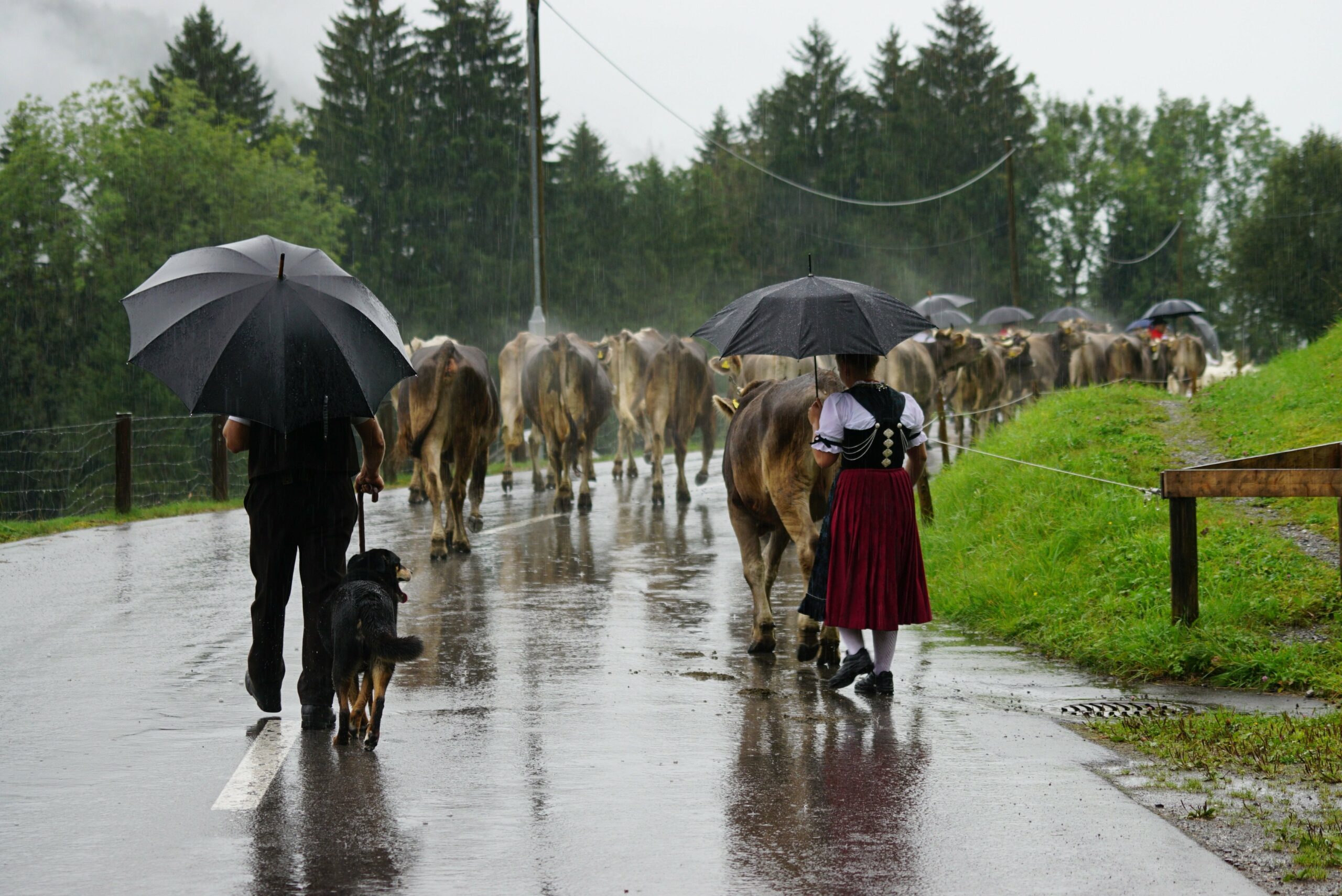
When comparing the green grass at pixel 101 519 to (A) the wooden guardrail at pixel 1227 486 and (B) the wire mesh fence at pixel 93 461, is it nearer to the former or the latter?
(A) the wooden guardrail at pixel 1227 486

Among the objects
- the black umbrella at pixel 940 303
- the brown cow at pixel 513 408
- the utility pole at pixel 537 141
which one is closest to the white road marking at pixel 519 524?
the brown cow at pixel 513 408

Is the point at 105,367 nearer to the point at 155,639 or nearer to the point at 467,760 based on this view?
the point at 155,639

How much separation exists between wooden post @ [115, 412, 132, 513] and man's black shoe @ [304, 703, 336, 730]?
14.1 m

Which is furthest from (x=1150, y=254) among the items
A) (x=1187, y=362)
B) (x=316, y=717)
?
(x=316, y=717)

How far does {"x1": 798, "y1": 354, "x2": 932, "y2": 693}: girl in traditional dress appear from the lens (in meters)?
7.48

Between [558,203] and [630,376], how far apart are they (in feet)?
138

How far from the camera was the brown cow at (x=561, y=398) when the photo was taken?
1917 centimetres

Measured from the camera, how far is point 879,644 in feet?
24.9

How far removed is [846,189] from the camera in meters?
73.6

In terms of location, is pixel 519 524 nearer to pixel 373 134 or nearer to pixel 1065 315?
pixel 1065 315

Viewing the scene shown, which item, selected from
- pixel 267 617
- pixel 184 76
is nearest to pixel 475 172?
pixel 184 76

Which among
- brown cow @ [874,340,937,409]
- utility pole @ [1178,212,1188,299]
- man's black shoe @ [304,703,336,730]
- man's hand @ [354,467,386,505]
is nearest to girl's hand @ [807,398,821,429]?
man's hand @ [354,467,386,505]

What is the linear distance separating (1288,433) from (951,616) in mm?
4841

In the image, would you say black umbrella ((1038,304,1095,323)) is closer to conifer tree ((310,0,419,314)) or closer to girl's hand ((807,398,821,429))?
conifer tree ((310,0,419,314))
